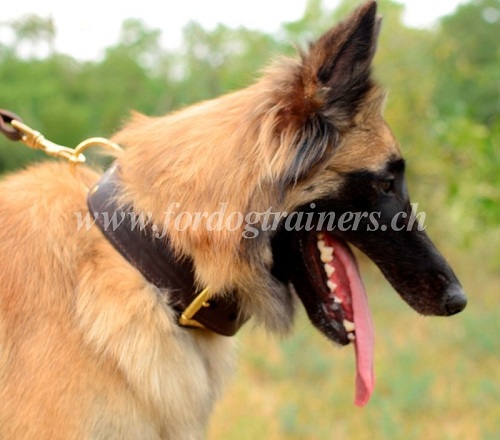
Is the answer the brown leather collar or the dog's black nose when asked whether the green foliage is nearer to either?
the dog's black nose

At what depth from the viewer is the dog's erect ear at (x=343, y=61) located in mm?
2158

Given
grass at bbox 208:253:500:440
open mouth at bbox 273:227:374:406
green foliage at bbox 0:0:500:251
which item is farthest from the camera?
green foliage at bbox 0:0:500:251

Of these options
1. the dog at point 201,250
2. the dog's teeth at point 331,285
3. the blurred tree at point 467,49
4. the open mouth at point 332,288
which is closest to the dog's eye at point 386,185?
the dog at point 201,250

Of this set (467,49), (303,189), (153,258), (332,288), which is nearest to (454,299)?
(332,288)

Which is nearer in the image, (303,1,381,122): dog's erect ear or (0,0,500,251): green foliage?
(303,1,381,122): dog's erect ear

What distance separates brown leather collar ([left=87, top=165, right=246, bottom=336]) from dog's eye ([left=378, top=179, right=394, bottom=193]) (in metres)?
0.67

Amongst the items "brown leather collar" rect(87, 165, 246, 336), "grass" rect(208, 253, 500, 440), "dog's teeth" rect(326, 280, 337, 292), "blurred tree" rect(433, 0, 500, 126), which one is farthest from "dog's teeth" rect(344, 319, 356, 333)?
"blurred tree" rect(433, 0, 500, 126)

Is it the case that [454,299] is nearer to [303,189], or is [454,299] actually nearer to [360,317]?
[360,317]

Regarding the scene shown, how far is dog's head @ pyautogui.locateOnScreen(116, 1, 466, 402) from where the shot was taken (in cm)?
223

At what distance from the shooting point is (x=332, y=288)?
249cm

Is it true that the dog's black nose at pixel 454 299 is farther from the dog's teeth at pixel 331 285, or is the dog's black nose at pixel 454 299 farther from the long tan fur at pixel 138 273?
the long tan fur at pixel 138 273

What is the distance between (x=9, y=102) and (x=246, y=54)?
3671 millimetres

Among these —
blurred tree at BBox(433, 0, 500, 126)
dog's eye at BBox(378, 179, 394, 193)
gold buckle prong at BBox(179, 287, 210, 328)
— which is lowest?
blurred tree at BBox(433, 0, 500, 126)

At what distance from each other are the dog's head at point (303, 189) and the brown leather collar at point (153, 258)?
0.06 metres
